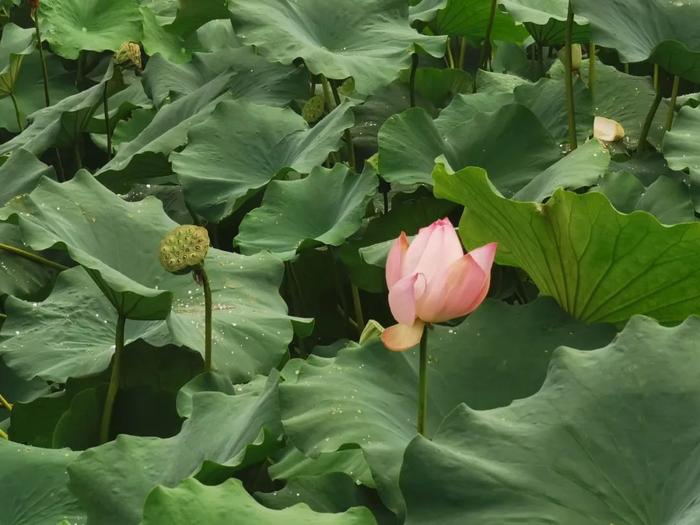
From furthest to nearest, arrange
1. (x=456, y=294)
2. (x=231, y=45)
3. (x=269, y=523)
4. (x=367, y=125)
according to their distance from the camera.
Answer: (x=231, y=45), (x=367, y=125), (x=456, y=294), (x=269, y=523)

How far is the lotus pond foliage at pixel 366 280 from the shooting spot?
1.05 metres

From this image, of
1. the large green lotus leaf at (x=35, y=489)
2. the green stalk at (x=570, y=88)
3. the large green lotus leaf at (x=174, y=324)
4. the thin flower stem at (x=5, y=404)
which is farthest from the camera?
the green stalk at (x=570, y=88)

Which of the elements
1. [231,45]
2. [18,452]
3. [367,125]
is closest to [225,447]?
[18,452]

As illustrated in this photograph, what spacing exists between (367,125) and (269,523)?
1279 millimetres

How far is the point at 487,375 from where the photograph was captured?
129cm

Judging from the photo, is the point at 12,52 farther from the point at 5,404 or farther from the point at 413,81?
the point at 5,404

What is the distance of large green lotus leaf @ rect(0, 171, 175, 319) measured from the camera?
4.77ft

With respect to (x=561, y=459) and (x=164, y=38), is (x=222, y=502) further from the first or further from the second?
(x=164, y=38)

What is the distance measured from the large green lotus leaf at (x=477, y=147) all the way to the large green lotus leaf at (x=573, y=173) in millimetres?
119

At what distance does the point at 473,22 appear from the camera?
229 centimetres

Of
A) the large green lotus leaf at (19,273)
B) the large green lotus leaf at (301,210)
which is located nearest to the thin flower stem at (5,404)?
the large green lotus leaf at (19,273)

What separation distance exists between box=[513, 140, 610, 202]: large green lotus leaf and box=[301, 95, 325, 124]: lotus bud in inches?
24.5

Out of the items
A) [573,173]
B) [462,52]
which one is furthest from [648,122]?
[462,52]

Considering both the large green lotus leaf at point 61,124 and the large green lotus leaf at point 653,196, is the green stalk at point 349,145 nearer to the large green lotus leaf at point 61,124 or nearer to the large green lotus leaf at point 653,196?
the large green lotus leaf at point 61,124
